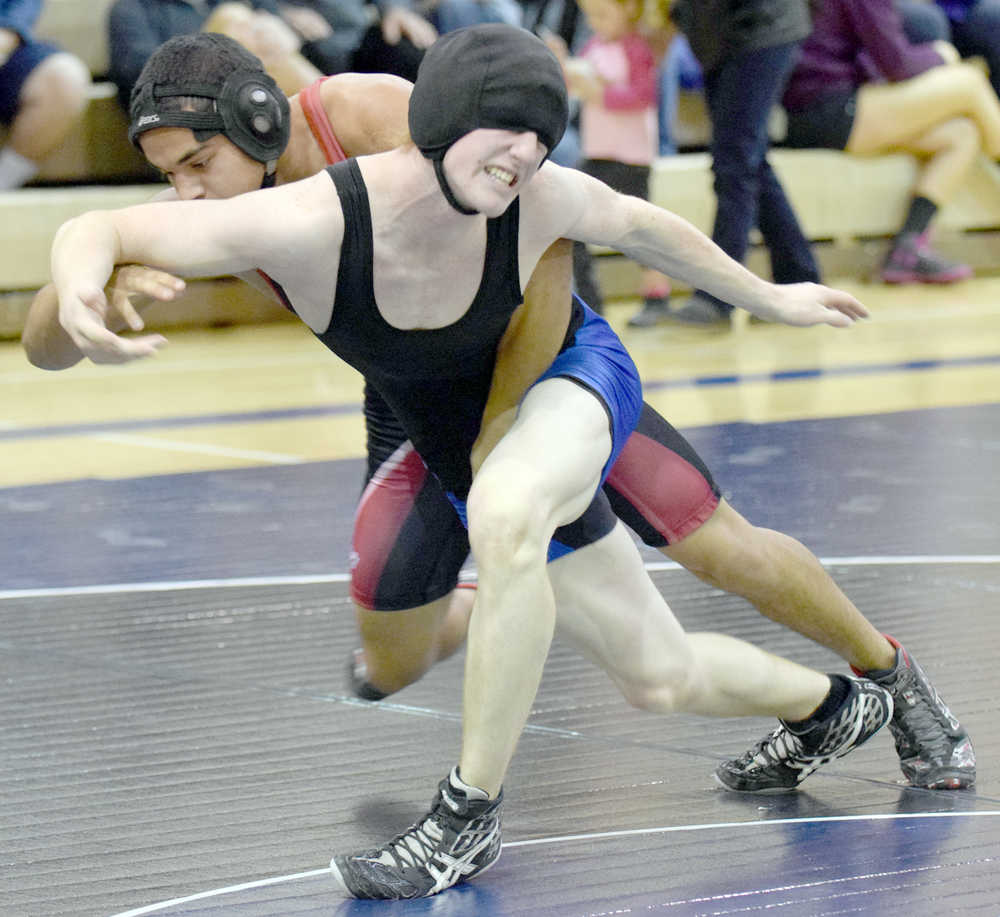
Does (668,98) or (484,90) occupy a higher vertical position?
(484,90)

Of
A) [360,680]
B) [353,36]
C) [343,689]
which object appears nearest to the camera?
[360,680]

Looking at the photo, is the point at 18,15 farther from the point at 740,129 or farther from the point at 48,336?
the point at 48,336

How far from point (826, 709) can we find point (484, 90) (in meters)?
1.13

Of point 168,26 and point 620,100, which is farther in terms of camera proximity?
point 168,26

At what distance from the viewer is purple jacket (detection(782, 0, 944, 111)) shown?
8.63 meters

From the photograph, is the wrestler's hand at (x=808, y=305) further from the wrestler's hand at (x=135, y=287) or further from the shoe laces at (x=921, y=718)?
the wrestler's hand at (x=135, y=287)

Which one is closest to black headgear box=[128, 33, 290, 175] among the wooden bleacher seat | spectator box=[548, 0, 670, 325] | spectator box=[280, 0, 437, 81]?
spectator box=[548, 0, 670, 325]

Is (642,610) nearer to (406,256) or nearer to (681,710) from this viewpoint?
(681,710)

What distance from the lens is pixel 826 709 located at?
2.82m

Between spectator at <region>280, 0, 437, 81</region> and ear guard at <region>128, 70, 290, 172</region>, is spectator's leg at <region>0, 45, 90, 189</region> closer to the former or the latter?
spectator at <region>280, 0, 437, 81</region>

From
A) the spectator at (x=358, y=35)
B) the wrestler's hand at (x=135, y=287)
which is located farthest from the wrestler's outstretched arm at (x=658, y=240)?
the spectator at (x=358, y=35)

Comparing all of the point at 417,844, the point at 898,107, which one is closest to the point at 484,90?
the point at 417,844

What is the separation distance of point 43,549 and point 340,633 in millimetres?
1106

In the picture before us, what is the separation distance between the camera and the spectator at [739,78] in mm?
7262
